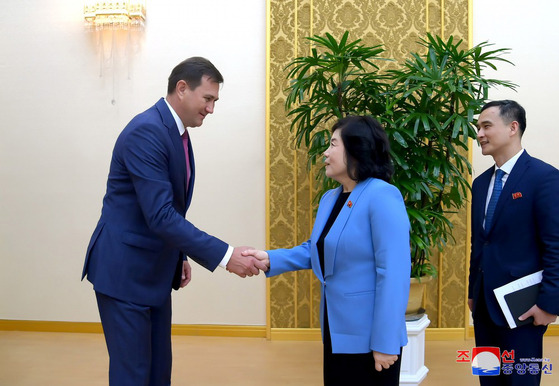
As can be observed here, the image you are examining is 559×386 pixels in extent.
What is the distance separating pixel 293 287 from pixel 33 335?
228 cm

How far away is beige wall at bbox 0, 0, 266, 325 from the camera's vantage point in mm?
4457

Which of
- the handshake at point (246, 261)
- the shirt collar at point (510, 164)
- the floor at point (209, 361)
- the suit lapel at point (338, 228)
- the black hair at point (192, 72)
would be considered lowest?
the floor at point (209, 361)

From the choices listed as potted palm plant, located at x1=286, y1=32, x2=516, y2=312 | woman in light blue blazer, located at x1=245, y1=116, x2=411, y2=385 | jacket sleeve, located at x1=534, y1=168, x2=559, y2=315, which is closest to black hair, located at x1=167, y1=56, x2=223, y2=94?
woman in light blue blazer, located at x1=245, y1=116, x2=411, y2=385

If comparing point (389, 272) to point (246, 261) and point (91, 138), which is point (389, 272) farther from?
point (91, 138)

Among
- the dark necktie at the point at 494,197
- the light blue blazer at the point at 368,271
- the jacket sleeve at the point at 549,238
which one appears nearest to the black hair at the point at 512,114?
the dark necktie at the point at 494,197

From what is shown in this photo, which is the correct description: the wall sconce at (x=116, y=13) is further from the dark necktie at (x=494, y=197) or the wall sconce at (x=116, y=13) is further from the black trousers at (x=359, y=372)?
the black trousers at (x=359, y=372)

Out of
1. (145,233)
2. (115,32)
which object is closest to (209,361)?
(145,233)

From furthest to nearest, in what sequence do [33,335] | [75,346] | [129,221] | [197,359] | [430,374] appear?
[33,335] < [75,346] < [197,359] < [430,374] < [129,221]

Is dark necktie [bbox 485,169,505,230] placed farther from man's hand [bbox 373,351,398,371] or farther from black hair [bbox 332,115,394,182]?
man's hand [bbox 373,351,398,371]

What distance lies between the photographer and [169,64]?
4.49 meters

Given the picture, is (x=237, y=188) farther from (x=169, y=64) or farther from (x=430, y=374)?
(x=430, y=374)

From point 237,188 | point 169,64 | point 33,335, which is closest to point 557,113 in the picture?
point 237,188

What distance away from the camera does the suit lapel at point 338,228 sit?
6.29ft

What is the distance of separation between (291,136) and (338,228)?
2.52 meters
